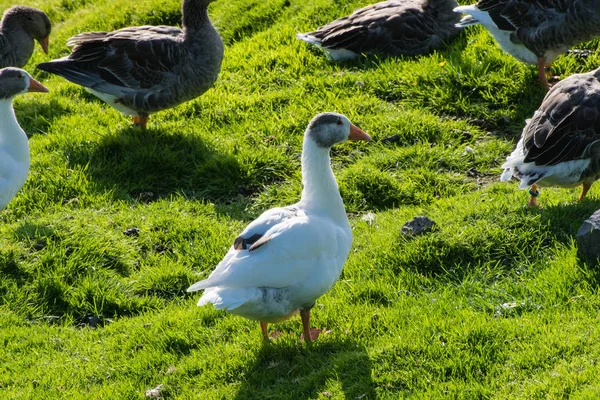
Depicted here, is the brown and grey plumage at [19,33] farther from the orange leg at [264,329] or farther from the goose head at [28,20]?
the orange leg at [264,329]

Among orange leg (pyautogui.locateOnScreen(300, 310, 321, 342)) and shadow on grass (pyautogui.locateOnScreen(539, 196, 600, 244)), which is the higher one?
orange leg (pyautogui.locateOnScreen(300, 310, 321, 342))

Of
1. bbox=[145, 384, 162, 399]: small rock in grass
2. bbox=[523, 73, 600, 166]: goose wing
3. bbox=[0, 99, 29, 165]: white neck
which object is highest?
bbox=[0, 99, 29, 165]: white neck

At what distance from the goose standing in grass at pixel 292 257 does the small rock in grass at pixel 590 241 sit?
1.84m

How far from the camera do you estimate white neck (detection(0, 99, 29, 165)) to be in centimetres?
808

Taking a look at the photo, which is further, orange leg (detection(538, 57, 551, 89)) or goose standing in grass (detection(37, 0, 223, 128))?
goose standing in grass (detection(37, 0, 223, 128))

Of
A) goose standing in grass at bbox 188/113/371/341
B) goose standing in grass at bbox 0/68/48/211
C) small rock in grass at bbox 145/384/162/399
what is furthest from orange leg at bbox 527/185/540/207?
goose standing in grass at bbox 0/68/48/211

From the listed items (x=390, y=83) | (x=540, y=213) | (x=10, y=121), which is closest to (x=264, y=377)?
(x=540, y=213)

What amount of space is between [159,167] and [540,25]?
4939 mm

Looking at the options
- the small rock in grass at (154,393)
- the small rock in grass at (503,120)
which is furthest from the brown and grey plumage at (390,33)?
the small rock in grass at (154,393)

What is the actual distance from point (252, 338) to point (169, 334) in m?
0.68

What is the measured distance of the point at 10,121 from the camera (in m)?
8.20

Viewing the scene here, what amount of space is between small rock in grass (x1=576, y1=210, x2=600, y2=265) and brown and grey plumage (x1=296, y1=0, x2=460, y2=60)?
16.5 feet

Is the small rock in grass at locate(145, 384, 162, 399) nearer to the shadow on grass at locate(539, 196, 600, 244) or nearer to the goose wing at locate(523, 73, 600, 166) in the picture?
the shadow on grass at locate(539, 196, 600, 244)

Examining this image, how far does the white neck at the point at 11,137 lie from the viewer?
8.08m
